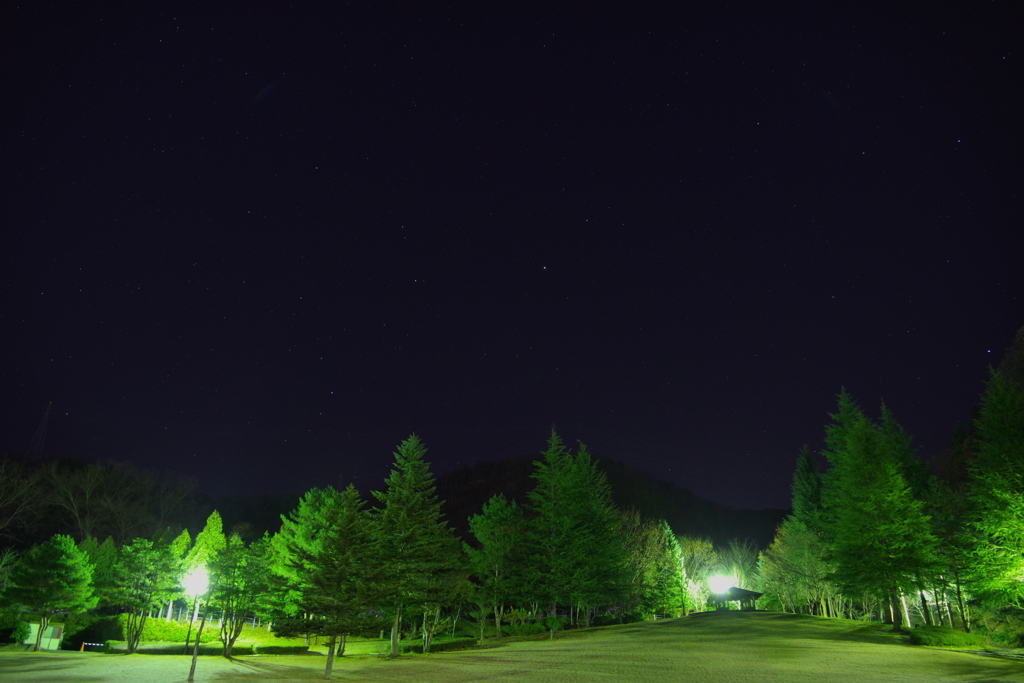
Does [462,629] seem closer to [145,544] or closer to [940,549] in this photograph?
[145,544]

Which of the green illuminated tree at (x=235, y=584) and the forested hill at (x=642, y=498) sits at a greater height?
the forested hill at (x=642, y=498)

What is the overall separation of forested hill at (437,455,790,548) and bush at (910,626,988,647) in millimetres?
70059

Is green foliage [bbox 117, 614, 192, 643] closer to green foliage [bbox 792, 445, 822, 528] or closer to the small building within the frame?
the small building

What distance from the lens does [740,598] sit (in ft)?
179

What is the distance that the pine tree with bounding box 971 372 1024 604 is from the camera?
2041cm

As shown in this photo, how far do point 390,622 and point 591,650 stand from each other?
872cm

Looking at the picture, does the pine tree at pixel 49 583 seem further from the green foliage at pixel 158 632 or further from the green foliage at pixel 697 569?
the green foliage at pixel 697 569

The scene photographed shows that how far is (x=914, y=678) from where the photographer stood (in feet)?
46.7

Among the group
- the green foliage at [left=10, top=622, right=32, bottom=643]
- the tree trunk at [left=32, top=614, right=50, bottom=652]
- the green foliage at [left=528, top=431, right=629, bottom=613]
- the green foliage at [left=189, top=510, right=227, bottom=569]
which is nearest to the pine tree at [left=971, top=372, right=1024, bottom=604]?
the green foliage at [left=528, top=431, right=629, bottom=613]

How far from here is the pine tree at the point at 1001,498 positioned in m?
20.4

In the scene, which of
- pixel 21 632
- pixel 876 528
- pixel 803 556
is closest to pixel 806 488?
pixel 803 556

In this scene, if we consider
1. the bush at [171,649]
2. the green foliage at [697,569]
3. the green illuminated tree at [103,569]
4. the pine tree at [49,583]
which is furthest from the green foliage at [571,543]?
the pine tree at [49,583]

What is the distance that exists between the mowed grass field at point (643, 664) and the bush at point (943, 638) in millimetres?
842

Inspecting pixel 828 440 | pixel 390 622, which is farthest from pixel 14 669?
pixel 828 440
